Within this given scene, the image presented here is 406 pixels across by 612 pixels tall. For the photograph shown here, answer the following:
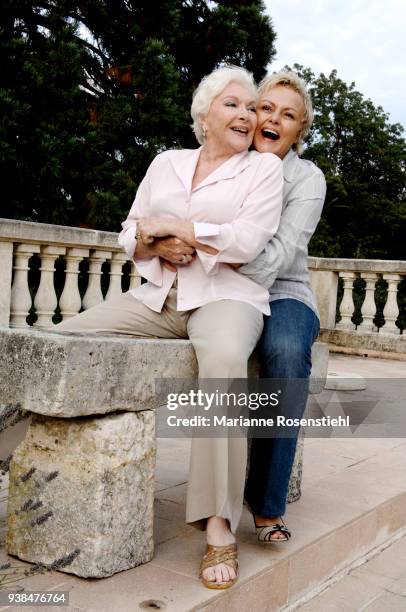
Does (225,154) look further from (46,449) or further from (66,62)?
(66,62)

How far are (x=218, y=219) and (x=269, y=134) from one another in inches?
20.0

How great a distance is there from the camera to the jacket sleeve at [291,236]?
2.79 m

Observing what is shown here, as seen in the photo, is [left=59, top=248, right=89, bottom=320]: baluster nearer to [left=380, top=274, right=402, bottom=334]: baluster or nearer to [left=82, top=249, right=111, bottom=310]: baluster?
[left=82, top=249, right=111, bottom=310]: baluster

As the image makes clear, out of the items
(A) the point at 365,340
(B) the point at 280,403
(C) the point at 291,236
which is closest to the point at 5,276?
(C) the point at 291,236

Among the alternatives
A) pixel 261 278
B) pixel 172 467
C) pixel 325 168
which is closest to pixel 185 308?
pixel 261 278

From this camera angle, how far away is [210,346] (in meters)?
2.52

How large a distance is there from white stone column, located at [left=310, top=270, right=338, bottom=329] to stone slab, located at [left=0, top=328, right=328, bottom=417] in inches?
295

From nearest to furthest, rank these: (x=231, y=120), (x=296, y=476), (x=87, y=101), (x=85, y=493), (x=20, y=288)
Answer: (x=85, y=493) → (x=231, y=120) → (x=296, y=476) → (x=20, y=288) → (x=87, y=101)

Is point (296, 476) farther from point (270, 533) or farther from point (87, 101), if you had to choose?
point (87, 101)

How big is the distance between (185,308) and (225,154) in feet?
2.26

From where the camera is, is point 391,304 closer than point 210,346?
No

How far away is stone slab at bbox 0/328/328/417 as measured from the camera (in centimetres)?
220

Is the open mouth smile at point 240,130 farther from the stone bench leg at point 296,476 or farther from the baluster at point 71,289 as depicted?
the baluster at point 71,289

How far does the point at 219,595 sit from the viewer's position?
2.28m
